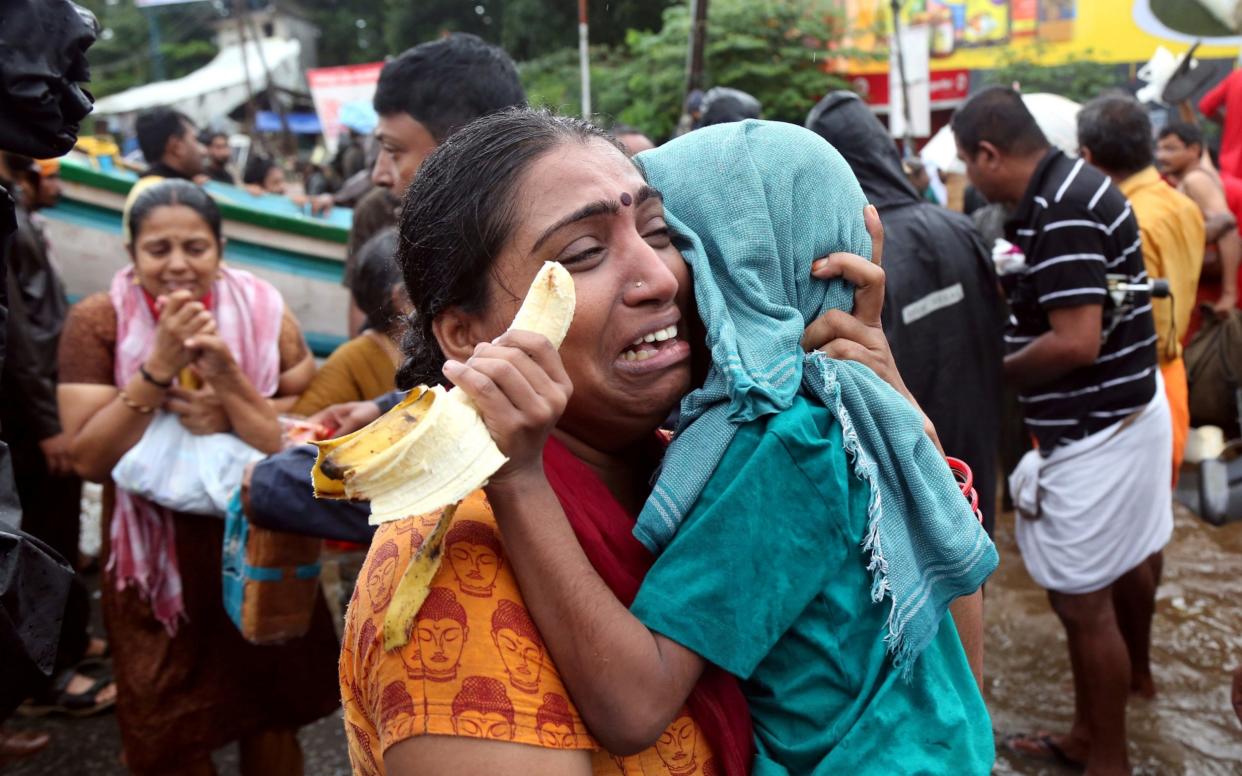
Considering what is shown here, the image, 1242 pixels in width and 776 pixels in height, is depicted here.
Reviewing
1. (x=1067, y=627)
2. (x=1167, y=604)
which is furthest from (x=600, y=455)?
(x=1167, y=604)

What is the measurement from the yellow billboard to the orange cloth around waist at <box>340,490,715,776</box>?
2213cm

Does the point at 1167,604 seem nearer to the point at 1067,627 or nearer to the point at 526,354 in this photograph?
the point at 1067,627

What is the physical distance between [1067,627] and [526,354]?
3506 millimetres

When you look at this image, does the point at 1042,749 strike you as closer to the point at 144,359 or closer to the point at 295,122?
the point at 144,359

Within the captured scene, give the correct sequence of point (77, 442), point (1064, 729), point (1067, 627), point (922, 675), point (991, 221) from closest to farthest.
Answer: point (922, 675) → point (77, 442) → point (1067, 627) → point (1064, 729) → point (991, 221)

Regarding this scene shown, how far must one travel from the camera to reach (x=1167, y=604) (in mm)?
Result: 5258

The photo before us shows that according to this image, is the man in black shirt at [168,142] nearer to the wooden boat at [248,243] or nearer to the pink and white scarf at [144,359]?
the wooden boat at [248,243]

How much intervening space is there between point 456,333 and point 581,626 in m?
0.50

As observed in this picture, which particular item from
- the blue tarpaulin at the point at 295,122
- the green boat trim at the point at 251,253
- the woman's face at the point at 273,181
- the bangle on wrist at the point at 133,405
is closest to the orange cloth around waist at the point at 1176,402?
the bangle on wrist at the point at 133,405

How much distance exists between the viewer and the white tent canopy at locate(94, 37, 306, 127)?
2897 cm

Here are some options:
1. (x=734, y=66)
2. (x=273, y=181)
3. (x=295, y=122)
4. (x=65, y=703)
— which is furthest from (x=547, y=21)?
(x=65, y=703)

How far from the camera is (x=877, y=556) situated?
4.16ft

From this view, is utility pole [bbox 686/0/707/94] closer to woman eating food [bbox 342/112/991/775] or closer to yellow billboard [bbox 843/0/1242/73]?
woman eating food [bbox 342/112/991/775]

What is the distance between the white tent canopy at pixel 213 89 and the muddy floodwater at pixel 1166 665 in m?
27.0
